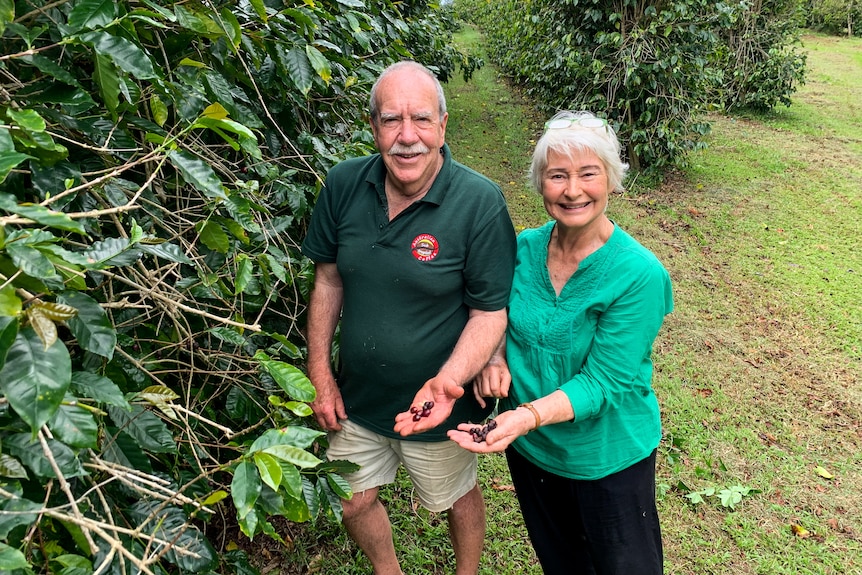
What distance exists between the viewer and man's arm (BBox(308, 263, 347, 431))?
7.75 ft

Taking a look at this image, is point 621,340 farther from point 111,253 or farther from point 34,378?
point 34,378

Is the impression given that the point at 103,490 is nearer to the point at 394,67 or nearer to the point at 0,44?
the point at 0,44

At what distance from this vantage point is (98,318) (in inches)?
45.5

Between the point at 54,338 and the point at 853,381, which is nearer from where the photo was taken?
the point at 54,338

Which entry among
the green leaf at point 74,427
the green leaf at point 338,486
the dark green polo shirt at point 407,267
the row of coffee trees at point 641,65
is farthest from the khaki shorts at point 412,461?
the row of coffee trees at point 641,65

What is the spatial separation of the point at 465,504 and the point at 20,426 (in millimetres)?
1871

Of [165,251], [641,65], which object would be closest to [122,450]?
[165,251]

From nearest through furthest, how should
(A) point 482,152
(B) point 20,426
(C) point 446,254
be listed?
(B) point 20,426
(C) point 446,254
(A) point 482,152

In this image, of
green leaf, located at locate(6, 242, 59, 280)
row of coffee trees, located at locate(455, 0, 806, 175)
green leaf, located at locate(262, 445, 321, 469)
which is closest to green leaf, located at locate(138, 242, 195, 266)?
green leaf, located at locate(6, 242, 59, 280)

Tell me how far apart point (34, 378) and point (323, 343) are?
1448 mm

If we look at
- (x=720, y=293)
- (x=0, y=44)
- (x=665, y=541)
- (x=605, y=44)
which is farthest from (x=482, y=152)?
(x=0, y=44)

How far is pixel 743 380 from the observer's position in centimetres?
445

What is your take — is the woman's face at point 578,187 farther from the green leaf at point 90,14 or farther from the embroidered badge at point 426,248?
the green leaf at point 90,14

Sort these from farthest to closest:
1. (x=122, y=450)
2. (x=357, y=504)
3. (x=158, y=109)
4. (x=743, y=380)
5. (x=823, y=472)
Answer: (x=743, y=380) < (x=823, y=472) < (x=357, y=504) < (x=158, y=109) < (x=122, y=450)
